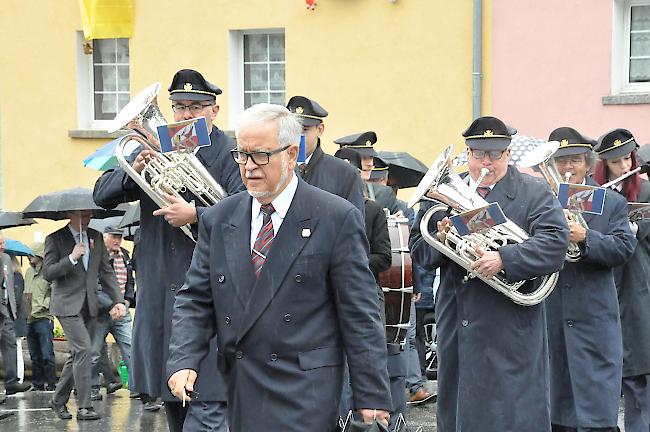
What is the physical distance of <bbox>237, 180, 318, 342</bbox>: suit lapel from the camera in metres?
5.72

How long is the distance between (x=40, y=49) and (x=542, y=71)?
692cm

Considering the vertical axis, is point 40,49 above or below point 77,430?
above

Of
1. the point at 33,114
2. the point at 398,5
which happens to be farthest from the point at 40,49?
the point at 398,5

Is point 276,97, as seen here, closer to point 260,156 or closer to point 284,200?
point 284,200

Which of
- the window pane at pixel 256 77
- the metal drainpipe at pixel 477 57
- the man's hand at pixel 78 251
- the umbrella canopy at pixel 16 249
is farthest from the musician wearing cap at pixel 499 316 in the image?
the window pane at pixel 256 77

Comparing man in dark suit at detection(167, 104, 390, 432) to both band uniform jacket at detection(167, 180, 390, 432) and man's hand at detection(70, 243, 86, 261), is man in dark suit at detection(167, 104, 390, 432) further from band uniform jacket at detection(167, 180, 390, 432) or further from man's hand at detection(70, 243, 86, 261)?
man's hand at detection(70, 243, 86, 261)

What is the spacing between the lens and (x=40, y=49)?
19.9 metres

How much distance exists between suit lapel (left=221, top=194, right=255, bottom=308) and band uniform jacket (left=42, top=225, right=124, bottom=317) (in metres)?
7.74

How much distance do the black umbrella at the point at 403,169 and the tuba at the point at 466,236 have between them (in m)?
7.63

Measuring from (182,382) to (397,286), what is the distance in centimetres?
465

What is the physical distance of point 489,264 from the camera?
748cm

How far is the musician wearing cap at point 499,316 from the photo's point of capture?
7609mm

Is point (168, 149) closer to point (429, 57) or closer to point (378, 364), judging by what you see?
point (378, 364)

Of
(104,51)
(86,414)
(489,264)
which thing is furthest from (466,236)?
(104,51)
